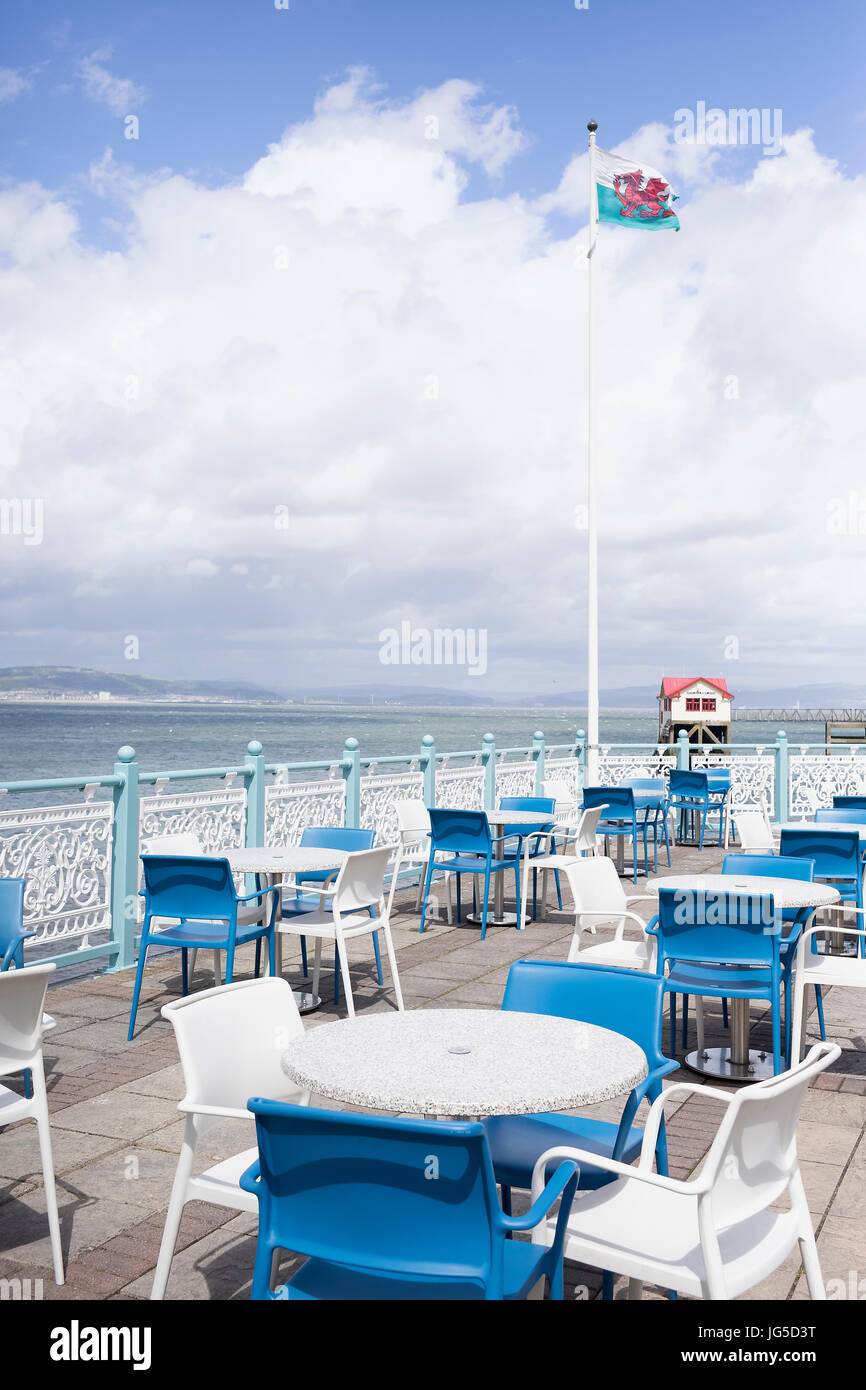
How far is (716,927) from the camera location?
4316 mm

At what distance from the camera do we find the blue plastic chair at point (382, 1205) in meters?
1.65

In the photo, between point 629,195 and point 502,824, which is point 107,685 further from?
point 502,824

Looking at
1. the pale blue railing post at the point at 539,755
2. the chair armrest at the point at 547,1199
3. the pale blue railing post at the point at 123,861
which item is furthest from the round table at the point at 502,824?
the chair armrest at the point at 547,1199

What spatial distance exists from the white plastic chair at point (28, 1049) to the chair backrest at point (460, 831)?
483cm

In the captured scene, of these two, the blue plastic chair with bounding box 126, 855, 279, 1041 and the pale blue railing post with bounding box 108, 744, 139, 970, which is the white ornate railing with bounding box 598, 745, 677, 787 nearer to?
the pale blue railing post with bounding box 108, 744, 139, 970

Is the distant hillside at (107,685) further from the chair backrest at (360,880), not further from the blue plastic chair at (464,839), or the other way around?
the chair backrest at (360,880)

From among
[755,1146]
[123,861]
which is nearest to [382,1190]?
[755,1146]

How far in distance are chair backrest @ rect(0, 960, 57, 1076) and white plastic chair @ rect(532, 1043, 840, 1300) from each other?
146cm

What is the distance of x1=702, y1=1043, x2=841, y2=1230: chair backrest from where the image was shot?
1.88 m

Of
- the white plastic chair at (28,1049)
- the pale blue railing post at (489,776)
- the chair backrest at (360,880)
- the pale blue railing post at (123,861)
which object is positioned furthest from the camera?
the pale blue railing post at (489,776)
